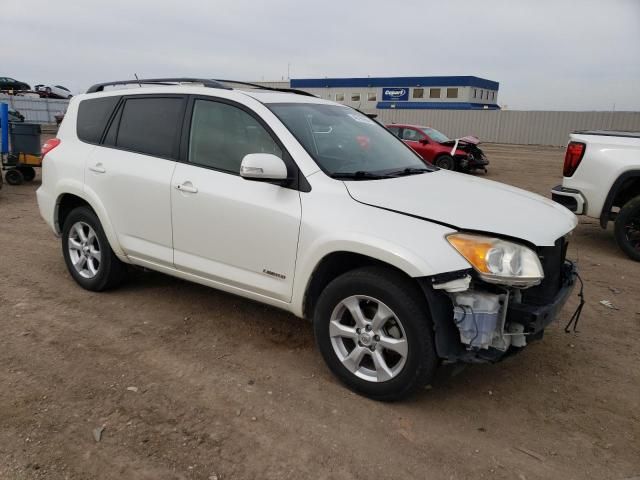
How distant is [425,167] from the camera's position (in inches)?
169

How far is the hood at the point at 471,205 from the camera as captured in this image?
9.94ft

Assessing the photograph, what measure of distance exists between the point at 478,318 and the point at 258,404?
1.37 m

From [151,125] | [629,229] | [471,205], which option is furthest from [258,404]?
[629,229]

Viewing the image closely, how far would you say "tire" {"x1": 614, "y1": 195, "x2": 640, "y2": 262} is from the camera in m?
6.61

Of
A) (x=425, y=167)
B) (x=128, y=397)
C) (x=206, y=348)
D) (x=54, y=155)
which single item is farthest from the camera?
(x=54, y=155)

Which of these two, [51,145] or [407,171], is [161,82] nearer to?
[51,145]

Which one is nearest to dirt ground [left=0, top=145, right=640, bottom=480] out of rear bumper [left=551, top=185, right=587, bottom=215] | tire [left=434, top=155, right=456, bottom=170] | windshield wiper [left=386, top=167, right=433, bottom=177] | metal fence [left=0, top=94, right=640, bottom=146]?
windshield wiper [left=386, top=167, right=433, bottom=177]

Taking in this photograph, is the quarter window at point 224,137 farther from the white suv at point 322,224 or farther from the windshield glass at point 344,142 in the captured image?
the windshield glass at point 344,142

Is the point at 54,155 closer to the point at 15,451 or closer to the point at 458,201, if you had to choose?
the point at 15,451

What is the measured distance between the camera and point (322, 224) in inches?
128

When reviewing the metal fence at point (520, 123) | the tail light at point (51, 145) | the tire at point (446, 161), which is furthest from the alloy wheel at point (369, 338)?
the metal fence at point (520, 123)

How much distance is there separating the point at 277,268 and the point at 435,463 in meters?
1.48

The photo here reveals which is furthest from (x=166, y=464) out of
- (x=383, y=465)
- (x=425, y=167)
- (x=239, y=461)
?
(x=425, y=167)

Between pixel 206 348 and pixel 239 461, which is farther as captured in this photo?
pixel 206 348
